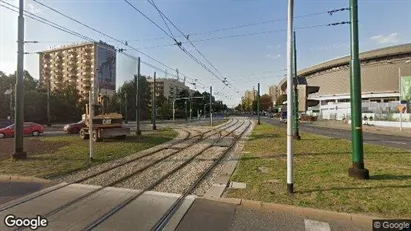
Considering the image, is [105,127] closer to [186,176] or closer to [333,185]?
[186,176]

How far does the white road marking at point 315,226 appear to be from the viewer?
516cm

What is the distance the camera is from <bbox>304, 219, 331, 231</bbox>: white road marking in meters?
5.16

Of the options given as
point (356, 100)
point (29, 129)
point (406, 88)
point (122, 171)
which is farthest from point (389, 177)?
point (406, 88)

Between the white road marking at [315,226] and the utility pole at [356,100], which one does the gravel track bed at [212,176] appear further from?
the utility pole at [356,100]

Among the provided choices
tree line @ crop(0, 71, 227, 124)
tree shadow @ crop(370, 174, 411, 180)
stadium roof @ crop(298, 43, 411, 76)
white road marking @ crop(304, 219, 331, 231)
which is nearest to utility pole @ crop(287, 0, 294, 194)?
white road marking @ crop(304, 219, 331, 231)

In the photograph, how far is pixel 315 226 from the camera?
5.29 m

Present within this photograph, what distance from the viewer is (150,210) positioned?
6156mm

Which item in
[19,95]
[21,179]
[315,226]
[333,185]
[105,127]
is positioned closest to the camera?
[315,226]

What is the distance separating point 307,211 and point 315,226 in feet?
1.92

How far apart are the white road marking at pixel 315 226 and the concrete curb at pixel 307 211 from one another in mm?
247

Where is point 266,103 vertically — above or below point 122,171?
above

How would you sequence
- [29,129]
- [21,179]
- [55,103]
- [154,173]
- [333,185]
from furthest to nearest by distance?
1. [55,103]
2. [29,129]
3. [154,173]
4. [21,179]
5. [333,185]

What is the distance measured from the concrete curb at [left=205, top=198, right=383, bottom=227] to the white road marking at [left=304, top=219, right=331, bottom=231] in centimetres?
25

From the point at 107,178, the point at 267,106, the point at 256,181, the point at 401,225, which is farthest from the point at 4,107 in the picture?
the point at 267,106
